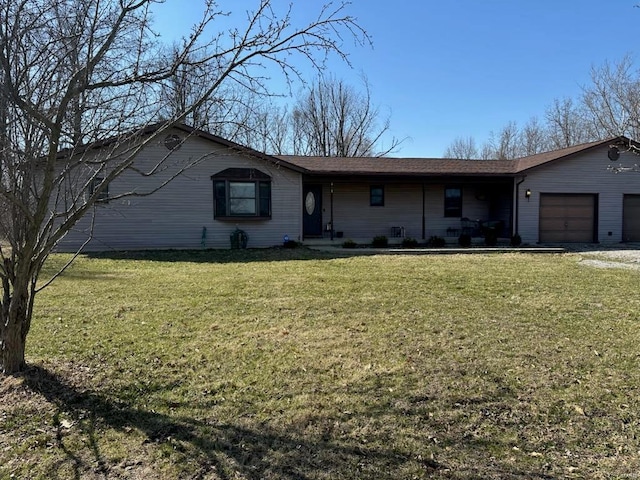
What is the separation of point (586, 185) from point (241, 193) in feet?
42.4

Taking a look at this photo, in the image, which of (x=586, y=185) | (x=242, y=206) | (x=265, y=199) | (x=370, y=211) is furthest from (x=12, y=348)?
(x=586, y=185)

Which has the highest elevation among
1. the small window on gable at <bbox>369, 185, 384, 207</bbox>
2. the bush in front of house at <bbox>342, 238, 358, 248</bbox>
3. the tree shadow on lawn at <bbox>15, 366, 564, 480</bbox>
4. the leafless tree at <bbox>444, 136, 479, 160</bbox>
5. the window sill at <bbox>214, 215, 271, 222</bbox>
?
the leafless tree at <bbox>444, 136, 479, 160</bbox>

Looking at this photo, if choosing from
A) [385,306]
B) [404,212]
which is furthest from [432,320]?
[404,212]

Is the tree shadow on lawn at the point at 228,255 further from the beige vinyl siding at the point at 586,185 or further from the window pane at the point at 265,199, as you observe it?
the beige vinyl siding at the point at 586,185

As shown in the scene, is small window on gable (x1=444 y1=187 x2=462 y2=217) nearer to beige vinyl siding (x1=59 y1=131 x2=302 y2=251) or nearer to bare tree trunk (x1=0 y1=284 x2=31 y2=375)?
beige vinyl siding (x1=59 y1=131 x2=302 y2=251)

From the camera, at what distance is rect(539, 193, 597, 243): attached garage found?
16.8 m

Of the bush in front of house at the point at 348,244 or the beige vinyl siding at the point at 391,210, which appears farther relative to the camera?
the beige vinyl siding at the point at 391,210

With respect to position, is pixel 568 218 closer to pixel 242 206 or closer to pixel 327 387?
pixel 242 206

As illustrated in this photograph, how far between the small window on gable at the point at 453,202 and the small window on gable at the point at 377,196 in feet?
8.64

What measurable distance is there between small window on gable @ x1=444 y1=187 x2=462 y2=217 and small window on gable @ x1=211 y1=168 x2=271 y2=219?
7380 millimetres

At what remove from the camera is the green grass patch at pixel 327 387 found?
254 centimetres

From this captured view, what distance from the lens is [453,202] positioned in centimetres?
1775

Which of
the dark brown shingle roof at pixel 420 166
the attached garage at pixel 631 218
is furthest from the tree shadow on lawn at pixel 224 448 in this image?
the attached garage at pixel 631 218

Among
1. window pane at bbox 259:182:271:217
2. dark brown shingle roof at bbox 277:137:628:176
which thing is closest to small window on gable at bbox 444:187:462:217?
dark brown shingle roof at bbox 277:137:628:176
